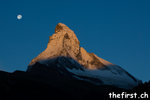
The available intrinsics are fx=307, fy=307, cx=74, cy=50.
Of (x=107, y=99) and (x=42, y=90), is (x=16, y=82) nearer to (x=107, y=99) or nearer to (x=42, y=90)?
Answer: (x=42, y=90)

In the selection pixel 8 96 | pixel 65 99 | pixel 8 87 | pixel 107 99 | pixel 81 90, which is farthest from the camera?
pixel 81 90

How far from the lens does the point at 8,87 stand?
120 metres

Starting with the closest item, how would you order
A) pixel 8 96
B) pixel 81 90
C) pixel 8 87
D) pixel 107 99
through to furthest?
pixel 8 96 → pixel 8 87 → pixel 107 99 → pixel 81 90

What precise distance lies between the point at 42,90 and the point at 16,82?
1184cm

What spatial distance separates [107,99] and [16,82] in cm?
4187

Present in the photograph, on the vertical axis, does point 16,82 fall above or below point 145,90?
above

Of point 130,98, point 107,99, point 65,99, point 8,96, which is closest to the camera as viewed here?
point 130,98

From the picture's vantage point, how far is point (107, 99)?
140 meters

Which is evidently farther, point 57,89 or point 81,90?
point 81,90

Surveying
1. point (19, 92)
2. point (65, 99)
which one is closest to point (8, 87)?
point (19, 92)

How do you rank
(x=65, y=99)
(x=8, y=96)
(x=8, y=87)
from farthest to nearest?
1. (x=65, y=99)
2. (x=8, y=87)
3. (x=8, y=96)

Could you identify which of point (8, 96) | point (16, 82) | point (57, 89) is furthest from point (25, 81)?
point (8, 96)

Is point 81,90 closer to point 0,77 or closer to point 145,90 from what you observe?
point 0,77

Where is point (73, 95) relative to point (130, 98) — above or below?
above
